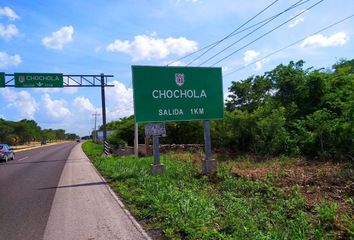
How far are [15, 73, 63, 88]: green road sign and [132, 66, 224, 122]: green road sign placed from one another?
21.8 metres

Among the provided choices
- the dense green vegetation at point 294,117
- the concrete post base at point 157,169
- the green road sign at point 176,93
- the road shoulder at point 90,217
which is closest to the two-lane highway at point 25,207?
the road shoulder at point 90,217

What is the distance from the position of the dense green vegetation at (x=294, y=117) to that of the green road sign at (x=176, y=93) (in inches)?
209

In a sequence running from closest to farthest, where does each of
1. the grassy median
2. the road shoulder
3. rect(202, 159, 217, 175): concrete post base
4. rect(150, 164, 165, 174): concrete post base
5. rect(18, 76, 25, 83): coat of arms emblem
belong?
the grassy median → the road shoulder → rect(202, 159, 217, 175): concrete post base → rect(150, 164, 165, 174): concrete post base → rect(18, 76, 25, 83): coat of arms emblem

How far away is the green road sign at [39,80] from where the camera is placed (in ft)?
122

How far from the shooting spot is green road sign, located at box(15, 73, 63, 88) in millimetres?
37156

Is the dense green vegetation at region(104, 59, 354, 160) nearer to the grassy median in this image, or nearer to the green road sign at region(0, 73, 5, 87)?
the grassy median

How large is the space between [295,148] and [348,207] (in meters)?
14.4

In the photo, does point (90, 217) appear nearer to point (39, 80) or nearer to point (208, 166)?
point (208, 166)

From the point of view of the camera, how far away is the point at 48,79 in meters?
38.1

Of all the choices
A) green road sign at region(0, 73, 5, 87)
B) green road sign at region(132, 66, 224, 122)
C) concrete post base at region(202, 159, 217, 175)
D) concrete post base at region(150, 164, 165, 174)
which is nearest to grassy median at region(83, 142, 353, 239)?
concrete post base at region(202, 159, 217, 175)

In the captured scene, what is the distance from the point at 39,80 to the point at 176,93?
22236mm

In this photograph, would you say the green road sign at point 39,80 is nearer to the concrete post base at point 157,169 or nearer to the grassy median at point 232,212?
the concrete post base at point 157,169

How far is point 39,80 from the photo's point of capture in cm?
3784

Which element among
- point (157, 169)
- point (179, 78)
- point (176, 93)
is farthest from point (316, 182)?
point (179, 78)
